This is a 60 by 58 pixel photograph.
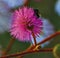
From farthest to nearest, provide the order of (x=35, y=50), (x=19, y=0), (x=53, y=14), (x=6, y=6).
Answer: (x=53, y=14), (x=6, y=6), (x=19, y=0), (x=35, y=50)

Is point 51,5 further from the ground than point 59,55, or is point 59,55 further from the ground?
point 51,5

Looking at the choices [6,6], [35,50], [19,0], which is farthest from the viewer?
[6,6]

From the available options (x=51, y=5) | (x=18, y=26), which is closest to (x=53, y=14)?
(x=51, y=5)

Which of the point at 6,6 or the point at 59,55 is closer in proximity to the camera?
the point at 59,55

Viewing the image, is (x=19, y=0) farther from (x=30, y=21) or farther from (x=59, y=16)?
(x=59, y=16)

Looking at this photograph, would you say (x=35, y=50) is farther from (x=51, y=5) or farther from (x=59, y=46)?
(x=51, y=5)

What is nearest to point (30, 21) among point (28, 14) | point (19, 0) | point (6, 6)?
point (28, 14)
